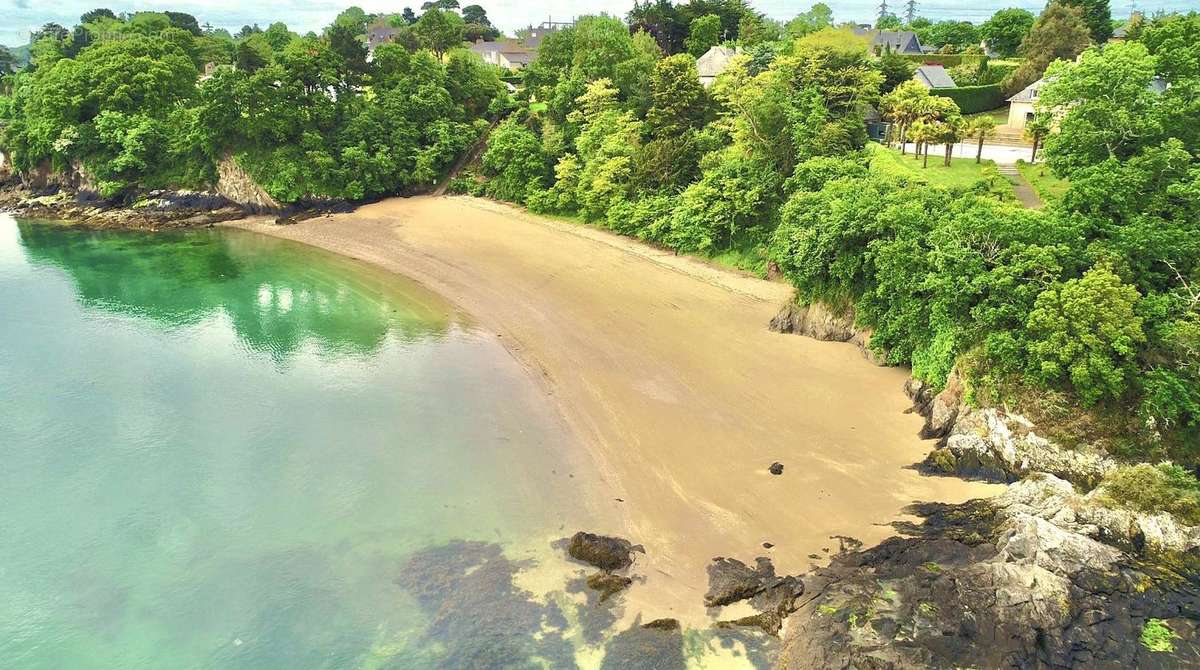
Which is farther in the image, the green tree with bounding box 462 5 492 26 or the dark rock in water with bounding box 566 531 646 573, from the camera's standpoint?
the green tree with bounding box 462 5 492 26

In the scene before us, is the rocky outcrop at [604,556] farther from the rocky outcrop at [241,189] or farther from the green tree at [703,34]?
the green tree at [703,34]

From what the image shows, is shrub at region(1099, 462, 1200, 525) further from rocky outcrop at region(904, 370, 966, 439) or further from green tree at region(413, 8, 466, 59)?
green tree at region(413, 8, 466, 59)

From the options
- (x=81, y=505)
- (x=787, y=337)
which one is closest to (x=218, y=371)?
(x=81, y=505)

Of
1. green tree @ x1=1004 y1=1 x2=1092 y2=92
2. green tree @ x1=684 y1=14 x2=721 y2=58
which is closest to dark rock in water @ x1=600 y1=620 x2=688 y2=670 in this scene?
green tree @ x1=1004 y1=1 x2=1092 y2=92

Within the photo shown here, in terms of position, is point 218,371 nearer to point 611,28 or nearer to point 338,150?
point 338,150

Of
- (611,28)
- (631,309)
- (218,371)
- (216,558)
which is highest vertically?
(611,28)

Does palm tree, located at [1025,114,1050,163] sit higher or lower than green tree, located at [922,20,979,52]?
lower

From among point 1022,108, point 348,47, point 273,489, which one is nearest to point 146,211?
point 348,47

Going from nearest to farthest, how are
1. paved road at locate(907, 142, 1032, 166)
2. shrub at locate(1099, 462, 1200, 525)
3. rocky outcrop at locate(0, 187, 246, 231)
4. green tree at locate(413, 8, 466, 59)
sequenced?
shrub at locate(1099, 462, 1200, 525), paved road at locate(907, 142, 1032, 166), rocky outcrop at locate(0, 187, 246, 231), green tree at locate(413, 8, 466, 59)
